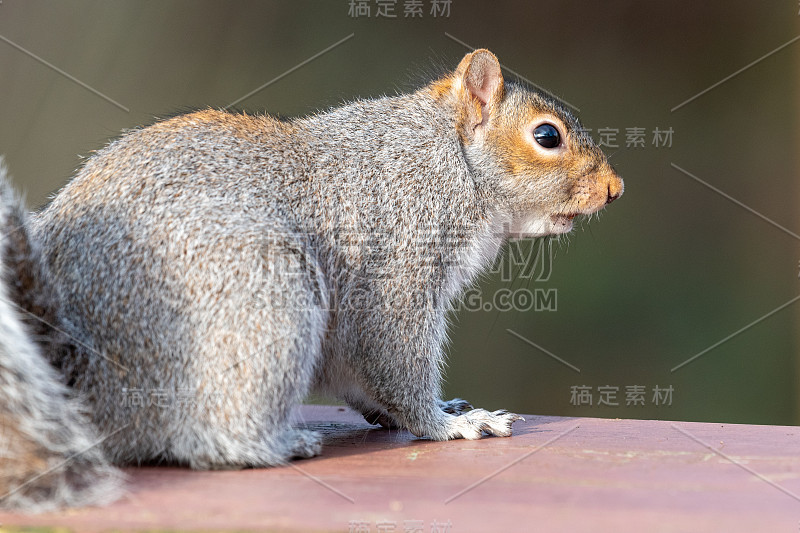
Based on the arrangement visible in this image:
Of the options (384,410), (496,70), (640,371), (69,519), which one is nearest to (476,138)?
(496,70)

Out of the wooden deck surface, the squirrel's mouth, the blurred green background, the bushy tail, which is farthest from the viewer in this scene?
the blurred green background

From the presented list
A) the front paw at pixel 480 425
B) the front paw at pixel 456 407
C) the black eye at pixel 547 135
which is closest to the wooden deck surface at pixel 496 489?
the front paw at pixel 480 425

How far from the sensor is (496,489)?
150cm

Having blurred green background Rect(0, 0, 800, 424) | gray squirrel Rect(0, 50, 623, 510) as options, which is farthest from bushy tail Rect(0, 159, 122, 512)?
blurred green background Rect(0, 0, 800, 424)

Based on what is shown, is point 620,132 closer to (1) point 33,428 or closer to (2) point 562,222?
(2) point 562,222

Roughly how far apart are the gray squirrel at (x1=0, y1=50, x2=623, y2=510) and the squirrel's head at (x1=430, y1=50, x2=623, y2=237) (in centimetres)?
1

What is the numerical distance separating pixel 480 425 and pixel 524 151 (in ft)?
2.39

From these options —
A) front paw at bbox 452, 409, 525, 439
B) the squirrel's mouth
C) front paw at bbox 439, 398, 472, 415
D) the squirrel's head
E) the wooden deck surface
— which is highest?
the squirrel's head

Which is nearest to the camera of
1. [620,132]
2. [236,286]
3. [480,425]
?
[236,286]

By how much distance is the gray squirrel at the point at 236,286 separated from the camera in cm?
161

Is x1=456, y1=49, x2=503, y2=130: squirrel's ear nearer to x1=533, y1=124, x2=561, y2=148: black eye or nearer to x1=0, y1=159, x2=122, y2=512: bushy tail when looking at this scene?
x1=533, y1=124, x2=561, y2=148: black eye

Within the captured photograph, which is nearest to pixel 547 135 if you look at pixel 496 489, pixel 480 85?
pixel 480 85

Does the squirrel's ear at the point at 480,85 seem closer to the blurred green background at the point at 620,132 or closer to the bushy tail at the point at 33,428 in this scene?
the bushy tail at the point at 33,428

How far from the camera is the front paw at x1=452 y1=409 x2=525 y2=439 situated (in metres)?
2.11
